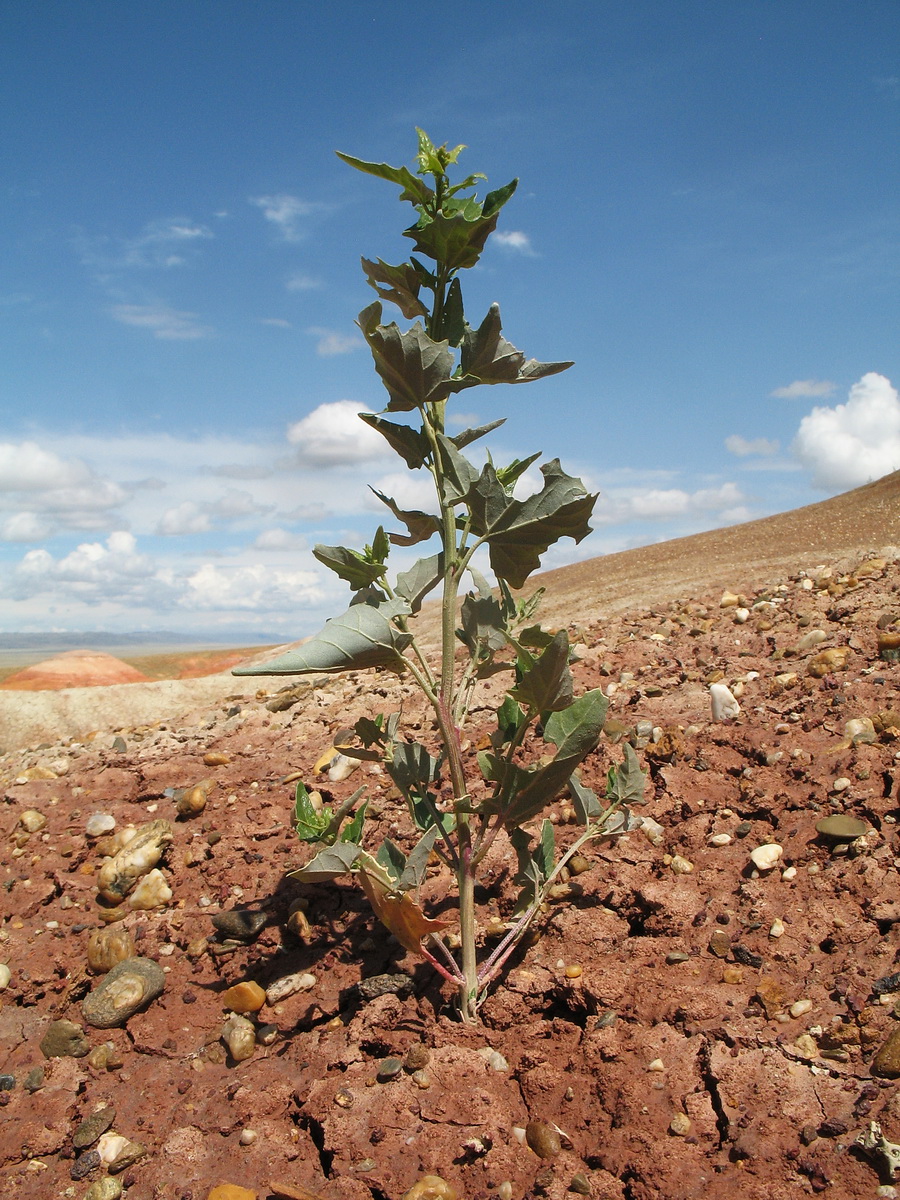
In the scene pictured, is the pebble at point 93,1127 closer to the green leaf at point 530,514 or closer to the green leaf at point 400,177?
the green leaf at point 530,514

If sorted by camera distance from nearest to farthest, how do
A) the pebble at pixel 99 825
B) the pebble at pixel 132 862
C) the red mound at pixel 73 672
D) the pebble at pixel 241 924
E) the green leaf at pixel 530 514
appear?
the green leaf at pixel 530 514
the pebble at pixel 241 924
the pebble at pixel 132 862
the pebble at pixel 99 825
the red mound at pixel 73 672

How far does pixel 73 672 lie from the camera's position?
10.8 meters

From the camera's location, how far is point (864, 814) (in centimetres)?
281

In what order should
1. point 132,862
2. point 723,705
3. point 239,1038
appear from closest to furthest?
point 239,1038 < point 132,862 < point 723,705

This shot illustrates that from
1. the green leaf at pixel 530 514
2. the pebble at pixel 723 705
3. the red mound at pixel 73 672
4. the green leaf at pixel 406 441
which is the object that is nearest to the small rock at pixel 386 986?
the green leaf at pixel 530 514

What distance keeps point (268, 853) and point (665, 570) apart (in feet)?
30.1

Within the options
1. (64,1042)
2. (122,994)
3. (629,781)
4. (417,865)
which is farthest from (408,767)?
(64,1042)

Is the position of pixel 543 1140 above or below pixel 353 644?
below

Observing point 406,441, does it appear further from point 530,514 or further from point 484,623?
point 484,623

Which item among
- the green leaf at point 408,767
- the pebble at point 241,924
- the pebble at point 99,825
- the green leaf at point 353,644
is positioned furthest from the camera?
the pebble at point 99,825

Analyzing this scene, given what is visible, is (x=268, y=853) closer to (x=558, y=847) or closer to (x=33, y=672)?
(x=558, y=847)

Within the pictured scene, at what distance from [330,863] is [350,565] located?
819 mm

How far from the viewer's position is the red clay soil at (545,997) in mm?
1954

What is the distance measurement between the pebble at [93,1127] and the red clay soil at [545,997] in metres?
0.02
